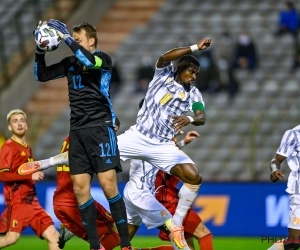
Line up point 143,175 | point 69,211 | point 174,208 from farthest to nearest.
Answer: point 174,208 → point 143,175 → point 69,211

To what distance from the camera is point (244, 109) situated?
721 inches

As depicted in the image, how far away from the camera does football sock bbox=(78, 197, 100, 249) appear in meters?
8.44

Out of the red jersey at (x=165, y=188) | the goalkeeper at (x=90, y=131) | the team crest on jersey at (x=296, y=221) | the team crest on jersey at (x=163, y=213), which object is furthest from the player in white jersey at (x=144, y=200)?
the team crest on jersey at (x=296, y=221)

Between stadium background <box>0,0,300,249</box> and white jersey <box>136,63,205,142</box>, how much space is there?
16.4ft

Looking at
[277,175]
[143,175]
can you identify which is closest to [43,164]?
[143,175]

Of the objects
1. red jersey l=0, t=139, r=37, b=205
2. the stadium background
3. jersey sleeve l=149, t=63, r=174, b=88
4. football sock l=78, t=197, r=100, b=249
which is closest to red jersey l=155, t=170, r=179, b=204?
jersey sleeve l=149, t=63, r=174, b=88

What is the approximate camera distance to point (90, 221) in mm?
8461

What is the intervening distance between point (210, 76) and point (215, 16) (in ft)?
11.1

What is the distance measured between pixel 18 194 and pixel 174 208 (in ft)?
6.34

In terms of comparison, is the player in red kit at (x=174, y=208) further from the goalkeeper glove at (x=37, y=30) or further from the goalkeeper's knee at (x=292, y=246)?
the goalkeeper glove at (x=37, y=30)

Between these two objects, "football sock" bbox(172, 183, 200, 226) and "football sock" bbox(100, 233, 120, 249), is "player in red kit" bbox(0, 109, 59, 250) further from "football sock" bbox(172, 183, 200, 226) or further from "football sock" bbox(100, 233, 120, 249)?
"football sock" bbox(172, 183, 200, 226)

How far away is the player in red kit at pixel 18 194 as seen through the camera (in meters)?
9.83

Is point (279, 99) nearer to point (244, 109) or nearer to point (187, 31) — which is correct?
point (244, 109)

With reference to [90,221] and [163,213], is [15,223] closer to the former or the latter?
[90,221]
